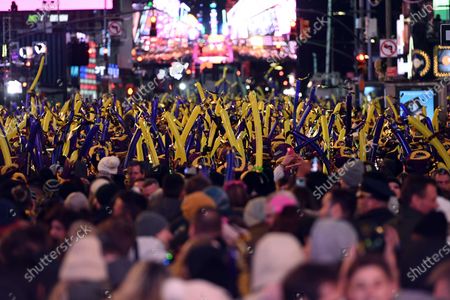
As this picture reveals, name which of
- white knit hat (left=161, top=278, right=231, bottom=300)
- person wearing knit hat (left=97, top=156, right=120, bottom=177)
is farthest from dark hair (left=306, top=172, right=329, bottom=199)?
white knit hat (left=161, top=278, right=231, bottom=300)

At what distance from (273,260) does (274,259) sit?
0.01m

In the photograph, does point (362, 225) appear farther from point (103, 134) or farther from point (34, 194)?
point (103, 134)

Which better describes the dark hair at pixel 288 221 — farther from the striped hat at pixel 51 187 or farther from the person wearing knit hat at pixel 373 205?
the striped hat at pixel 51 187

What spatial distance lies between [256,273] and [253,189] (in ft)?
19.7

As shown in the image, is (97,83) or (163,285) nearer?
(163,285)

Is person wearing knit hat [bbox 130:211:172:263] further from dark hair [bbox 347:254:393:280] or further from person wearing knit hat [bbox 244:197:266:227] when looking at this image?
dark hair [bbox 347:254:393:280]

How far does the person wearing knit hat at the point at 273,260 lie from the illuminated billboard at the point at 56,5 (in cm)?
5031

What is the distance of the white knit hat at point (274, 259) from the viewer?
9.02m

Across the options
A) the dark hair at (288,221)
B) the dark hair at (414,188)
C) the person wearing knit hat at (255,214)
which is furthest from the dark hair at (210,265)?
the dark hair at (414,188)

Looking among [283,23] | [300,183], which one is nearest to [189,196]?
[300,183]

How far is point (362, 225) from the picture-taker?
10.9m

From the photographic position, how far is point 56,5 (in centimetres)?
6203

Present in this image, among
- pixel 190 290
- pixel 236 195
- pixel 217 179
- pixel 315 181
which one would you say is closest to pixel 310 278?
pixel 190 290
